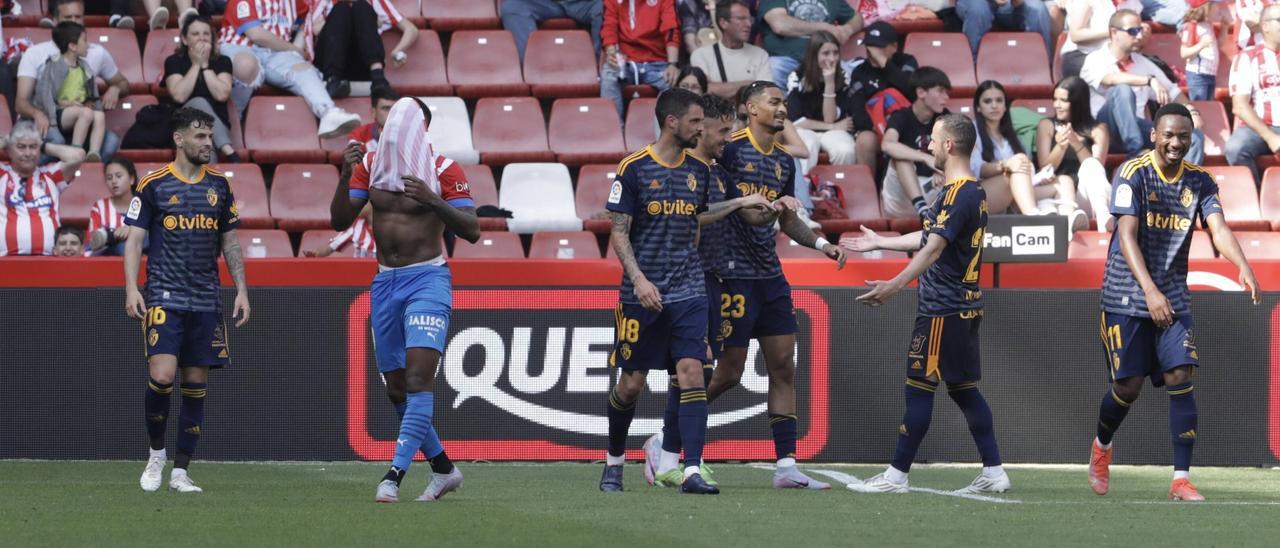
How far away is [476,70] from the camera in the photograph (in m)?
15.7

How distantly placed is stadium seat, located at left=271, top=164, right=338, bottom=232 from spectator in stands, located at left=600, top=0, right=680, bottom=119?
268 centimetres

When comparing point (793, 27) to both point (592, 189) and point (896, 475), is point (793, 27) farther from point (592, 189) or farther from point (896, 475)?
point (896, 475)

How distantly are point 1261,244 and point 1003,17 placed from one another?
3852 millimetres

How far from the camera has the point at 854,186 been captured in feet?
47.1

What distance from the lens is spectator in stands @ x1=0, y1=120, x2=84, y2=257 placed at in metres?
13.0

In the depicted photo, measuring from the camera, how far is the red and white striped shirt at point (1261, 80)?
49.2ft

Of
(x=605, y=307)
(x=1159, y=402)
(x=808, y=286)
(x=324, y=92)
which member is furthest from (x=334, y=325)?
(x=1159, y=402)

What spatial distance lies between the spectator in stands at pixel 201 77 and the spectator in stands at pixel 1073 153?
21.7 ft

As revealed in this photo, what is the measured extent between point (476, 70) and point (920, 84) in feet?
13.6

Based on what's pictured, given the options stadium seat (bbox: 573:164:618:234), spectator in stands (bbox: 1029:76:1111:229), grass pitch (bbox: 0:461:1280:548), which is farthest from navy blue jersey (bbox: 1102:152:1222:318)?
stadium seat (bbox: 573:164:618:234)

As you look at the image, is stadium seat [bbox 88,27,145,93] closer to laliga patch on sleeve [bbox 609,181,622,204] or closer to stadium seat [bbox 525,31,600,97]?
stadium seat [bbox 525,31,600,97]

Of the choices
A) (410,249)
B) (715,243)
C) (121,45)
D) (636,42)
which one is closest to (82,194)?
(121,45)

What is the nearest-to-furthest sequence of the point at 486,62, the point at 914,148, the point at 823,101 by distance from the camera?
the point at 914,148 → the point at 823,101 → the point at 486,62

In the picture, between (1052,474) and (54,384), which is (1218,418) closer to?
(1052,474)
